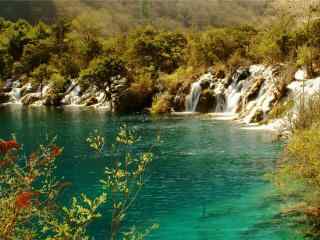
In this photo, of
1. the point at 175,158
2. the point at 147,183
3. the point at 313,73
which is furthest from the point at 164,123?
the point at 147,183

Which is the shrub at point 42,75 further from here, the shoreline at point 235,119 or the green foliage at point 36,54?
the shoreline at point 235,119

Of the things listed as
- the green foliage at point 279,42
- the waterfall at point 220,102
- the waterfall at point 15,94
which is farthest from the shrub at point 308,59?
the waterfall at point 15,94

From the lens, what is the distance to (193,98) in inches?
3349

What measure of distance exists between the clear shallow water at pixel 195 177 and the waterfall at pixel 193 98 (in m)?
12.6

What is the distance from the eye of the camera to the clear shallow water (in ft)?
83.6

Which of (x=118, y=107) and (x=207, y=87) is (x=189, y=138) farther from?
(x=118, y=107)

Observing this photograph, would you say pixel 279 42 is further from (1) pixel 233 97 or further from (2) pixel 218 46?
(2) pixel 218 46

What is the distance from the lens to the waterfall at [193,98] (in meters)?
83.9

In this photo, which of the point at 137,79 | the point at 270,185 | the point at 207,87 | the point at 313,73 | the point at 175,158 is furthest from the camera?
the point at 137,79

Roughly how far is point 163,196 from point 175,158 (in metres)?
13.0

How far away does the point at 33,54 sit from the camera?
140875 millimetres

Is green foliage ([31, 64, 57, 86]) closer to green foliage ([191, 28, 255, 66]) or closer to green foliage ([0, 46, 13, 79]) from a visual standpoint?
green foliage ([0, 46, 13, 79])

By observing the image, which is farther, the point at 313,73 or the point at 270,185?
the point at 313,73

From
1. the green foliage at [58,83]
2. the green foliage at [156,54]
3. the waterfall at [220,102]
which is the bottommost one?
the waterfall at [220,102]
